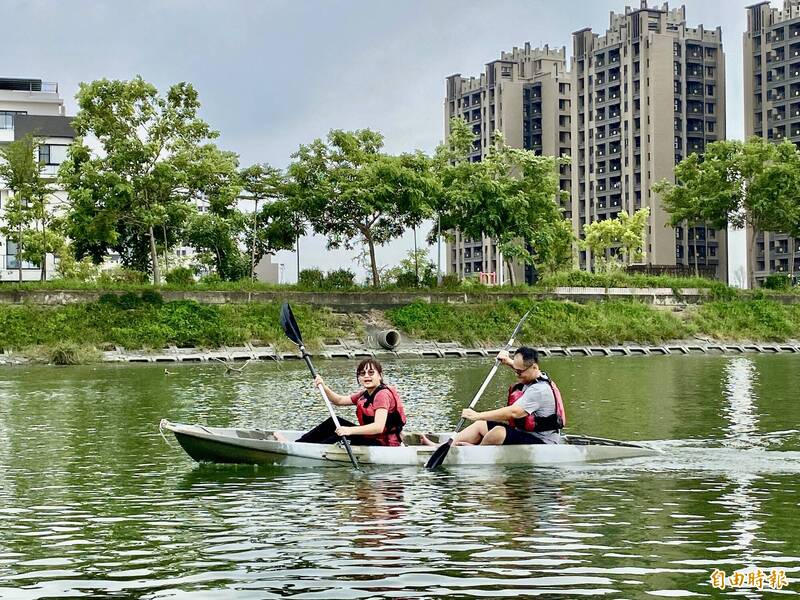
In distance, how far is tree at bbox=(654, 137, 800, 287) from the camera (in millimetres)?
79875

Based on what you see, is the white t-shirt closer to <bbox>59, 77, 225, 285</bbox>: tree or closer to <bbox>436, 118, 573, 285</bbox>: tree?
<bbox>59, 77, 225, 285</bbox>: tree

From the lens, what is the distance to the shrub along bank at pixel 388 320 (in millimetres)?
54719

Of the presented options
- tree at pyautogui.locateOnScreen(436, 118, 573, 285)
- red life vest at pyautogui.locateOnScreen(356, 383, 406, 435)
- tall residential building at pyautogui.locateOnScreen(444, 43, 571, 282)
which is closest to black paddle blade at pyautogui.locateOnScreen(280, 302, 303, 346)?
red life vest at pyautogui.locateOnScreen(356, 383, 406, 435)

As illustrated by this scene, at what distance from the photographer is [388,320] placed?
63.5m

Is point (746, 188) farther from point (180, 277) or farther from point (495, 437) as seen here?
point (495, 437)

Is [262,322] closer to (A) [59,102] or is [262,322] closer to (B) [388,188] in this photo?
(B) [388,188]

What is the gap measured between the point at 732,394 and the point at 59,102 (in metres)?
78.3

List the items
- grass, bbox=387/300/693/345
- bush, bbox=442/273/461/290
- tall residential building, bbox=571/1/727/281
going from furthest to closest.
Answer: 1. tall residential building, bbox=571/1/727/281
2. bush, bbox=442/273/461/290
3. grass, bbox=387/300/693/345

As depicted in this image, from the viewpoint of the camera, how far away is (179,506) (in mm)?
14633

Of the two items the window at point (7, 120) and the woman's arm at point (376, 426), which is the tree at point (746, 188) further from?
the woman's arm at point (376, 426)

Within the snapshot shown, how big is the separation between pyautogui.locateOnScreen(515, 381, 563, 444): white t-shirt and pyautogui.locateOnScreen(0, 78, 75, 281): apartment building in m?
67.1

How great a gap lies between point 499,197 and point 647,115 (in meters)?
73.5

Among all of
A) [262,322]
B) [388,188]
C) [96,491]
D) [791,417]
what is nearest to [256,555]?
[96,491]

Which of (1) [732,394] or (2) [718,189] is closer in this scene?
(1) [732,394]
